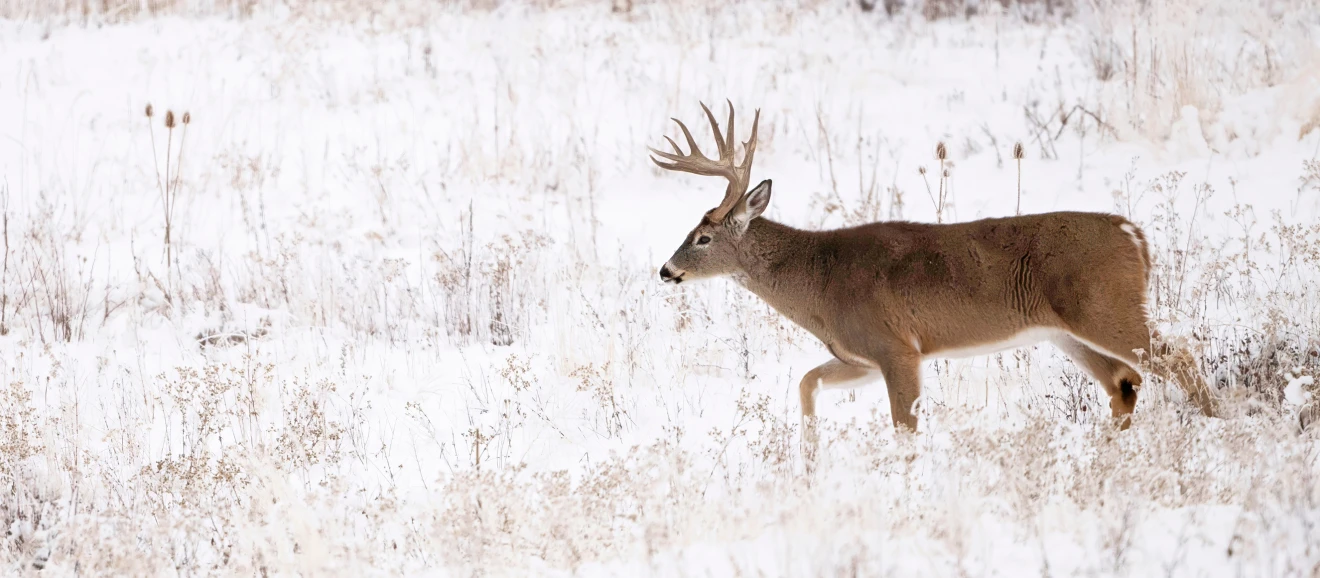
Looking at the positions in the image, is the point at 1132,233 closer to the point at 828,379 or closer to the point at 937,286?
the point at 937,286

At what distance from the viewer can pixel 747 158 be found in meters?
6.76

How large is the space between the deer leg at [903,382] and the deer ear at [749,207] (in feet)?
3.91

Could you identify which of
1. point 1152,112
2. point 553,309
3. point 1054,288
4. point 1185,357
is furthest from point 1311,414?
point 1152,112

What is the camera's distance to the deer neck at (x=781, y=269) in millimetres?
6609

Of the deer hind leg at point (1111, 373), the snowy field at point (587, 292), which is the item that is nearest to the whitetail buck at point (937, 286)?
the deer hind leg at point (1111, 373)

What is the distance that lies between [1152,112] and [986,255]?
5845mm

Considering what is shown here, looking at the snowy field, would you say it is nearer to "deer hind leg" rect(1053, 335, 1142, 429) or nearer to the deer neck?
"deer hind leg" rect(1053, 335, 1142, 429)

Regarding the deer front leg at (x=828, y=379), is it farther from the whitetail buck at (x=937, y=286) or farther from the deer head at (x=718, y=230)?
the deer head at (x=718, y=230)

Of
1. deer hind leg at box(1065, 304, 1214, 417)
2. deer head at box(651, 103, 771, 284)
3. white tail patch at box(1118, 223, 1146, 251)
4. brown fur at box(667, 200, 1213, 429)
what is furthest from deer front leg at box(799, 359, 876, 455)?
white tail patch at box(1118, 223, 1146, 251)

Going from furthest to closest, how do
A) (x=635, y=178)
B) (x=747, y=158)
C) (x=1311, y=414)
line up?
(x=635, y=178) < (x=747, y=158) < (x=1311, y=414)

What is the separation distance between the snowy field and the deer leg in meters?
0.18

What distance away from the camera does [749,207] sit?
6.87 metres

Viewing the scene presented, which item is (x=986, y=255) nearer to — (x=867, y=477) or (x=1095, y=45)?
(x=867, y=477)

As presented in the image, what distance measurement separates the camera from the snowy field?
480 cm
